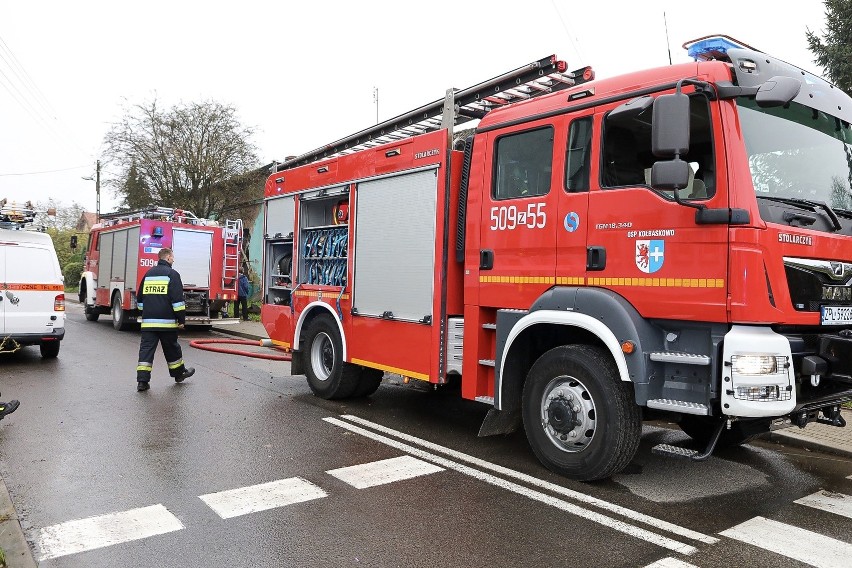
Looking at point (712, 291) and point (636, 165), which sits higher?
point (636, 165)

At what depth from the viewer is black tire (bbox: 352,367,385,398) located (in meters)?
7.45

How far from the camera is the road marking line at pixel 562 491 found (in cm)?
380

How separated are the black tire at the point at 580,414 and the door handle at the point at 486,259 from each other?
934 millimetres

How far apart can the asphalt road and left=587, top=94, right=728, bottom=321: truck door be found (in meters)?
1.35

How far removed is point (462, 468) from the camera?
16.5ft

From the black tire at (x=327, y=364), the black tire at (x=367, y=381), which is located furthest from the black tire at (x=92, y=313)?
the black tire at (x=367, y=381)

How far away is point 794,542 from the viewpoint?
12.1 ft

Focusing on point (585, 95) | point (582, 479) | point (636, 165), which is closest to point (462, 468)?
point (582, 479)

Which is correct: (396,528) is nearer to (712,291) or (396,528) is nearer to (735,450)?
(712,291)

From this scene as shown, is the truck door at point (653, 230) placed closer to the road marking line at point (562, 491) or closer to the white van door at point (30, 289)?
the road marking line at point (562, 491)

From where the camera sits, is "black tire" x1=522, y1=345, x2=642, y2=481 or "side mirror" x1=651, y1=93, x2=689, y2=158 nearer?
"side mirror" x1=651, y1=93, x2=689, y2=158

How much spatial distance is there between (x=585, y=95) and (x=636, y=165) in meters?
0.72

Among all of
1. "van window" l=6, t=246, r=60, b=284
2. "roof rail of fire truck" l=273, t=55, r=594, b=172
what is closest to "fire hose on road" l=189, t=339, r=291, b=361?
"van window" l=6, t=246, r=60, b=284

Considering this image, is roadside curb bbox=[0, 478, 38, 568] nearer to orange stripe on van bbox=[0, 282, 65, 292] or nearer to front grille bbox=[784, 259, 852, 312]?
front grille bbox=[784, 259, 852, 312]
